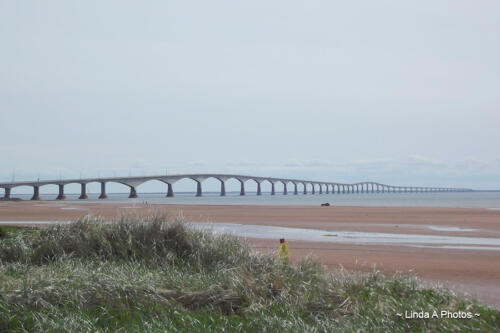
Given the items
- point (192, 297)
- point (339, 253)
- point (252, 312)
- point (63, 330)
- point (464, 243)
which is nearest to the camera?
point (63, 330)

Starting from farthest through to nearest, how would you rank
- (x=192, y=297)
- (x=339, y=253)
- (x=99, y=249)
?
1. (x=339, y=253)
2. (x=99, y=249)
3. (x=192, y=297)

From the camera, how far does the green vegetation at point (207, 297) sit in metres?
7.70

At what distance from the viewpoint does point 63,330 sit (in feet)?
24.2

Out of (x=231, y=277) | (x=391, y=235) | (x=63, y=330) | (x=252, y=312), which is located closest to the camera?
(x=63, y=330)

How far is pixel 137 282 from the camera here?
930 cm

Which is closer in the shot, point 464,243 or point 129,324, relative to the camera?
point 129,324

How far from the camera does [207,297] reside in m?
8.95

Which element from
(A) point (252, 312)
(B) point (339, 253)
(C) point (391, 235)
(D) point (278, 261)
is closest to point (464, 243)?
(C) point (391, 235)

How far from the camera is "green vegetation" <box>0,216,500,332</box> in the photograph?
7695 millimetres

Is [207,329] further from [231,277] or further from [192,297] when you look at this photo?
[231,277]

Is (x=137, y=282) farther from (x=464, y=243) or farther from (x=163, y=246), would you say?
(x=464, y=243)

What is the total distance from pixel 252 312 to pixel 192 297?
1.09m

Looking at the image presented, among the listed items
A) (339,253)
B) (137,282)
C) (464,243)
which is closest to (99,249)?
(137,282)

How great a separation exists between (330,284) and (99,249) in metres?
5.12
